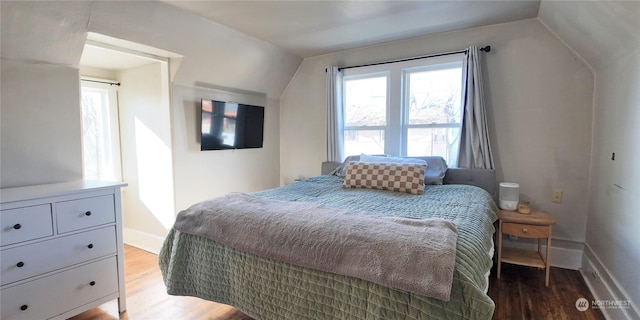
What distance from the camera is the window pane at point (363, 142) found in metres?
3.54

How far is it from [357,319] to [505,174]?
239cm

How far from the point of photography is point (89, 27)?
2.07 metres

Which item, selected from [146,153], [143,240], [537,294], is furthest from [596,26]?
[143,240]

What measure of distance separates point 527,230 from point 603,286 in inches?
21.6

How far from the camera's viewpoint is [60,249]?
1.79m

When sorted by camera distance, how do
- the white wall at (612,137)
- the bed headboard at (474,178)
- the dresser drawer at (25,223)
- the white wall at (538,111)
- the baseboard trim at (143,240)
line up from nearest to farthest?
the dresser drawer at (25,223) < the white wall at (612,137) < the white wall at (538,111) < the bed headboard at (474,178) < the baseboard trim at (143,240)

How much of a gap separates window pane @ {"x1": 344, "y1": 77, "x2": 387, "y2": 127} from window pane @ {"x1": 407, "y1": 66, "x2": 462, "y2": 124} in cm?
32

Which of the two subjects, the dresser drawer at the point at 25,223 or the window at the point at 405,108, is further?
the window at the point at 405,108

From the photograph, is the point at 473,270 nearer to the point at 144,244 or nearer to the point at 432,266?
the point at 432,266

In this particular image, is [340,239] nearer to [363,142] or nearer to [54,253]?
[54,253]

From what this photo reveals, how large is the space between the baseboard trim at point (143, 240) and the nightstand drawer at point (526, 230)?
332 cm

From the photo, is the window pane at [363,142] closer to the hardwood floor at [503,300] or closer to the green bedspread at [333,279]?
the green bedspread at [333,279]

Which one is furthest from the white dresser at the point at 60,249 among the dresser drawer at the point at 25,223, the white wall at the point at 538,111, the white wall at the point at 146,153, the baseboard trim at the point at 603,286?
the white wall at the point at 538,111

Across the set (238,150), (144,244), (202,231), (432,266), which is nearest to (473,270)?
(432,266)
